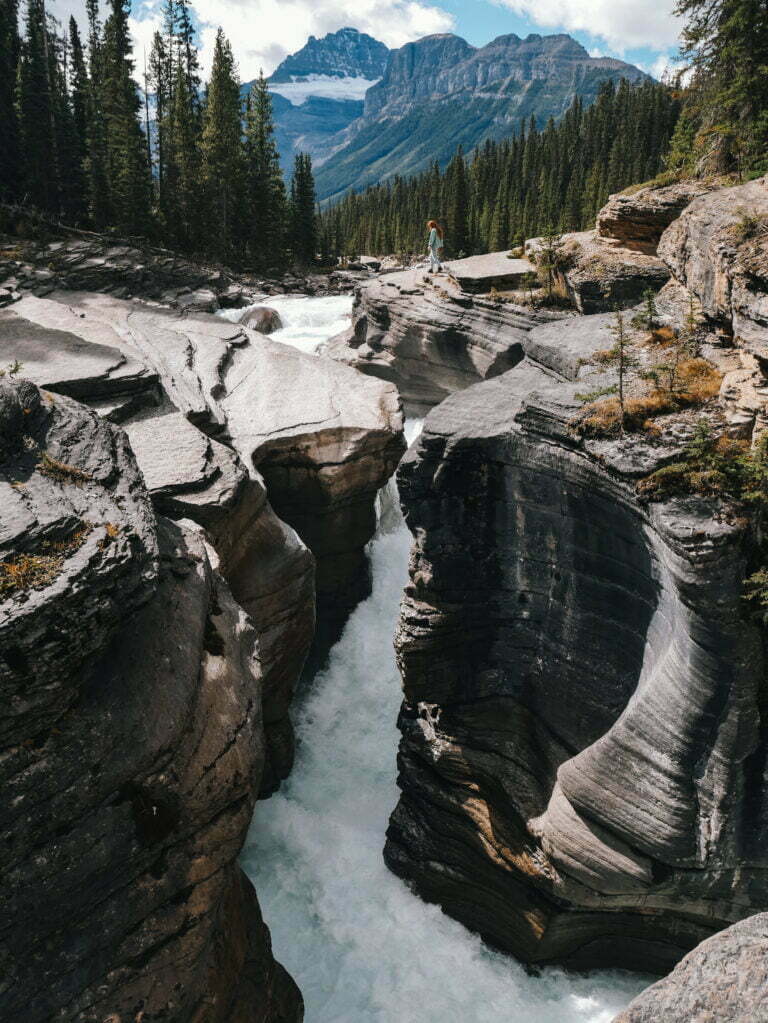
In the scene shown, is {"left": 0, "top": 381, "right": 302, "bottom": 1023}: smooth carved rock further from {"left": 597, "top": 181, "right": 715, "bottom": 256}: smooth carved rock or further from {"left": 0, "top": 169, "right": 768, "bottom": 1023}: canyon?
{"left": 597, "top": 181, "right": 715, "bottom": 256}: smooth carved rock

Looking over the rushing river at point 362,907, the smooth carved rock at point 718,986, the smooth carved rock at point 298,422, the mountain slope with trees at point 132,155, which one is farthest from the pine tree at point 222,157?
the smooth carved rock at point 718,986

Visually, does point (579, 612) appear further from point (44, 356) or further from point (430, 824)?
point (44, 356)

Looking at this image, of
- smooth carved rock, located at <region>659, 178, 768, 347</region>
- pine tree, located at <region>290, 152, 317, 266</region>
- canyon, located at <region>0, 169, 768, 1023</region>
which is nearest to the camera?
canyon, located at <region>0, 169, 768, 1023</region>

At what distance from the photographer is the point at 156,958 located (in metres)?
7.67

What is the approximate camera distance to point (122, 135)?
46500 mm

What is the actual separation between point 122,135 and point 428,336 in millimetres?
35510

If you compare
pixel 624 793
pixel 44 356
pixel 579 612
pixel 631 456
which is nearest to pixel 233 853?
pixel 624 793

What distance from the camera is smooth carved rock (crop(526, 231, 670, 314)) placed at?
16.1 metres

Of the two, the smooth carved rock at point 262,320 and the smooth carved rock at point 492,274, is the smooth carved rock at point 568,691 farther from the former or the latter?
the smooth carved rock at point 262,320

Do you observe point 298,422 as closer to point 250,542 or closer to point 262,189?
point 250,542

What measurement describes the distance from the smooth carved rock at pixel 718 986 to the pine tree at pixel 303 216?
59.9 meters

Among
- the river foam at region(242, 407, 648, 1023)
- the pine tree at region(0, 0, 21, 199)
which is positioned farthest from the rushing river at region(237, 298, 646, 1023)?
the pine tree at region(0, 0, 21, 199)

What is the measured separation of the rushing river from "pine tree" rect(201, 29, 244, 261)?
41.6 meters

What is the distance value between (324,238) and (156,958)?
71.2 metres
